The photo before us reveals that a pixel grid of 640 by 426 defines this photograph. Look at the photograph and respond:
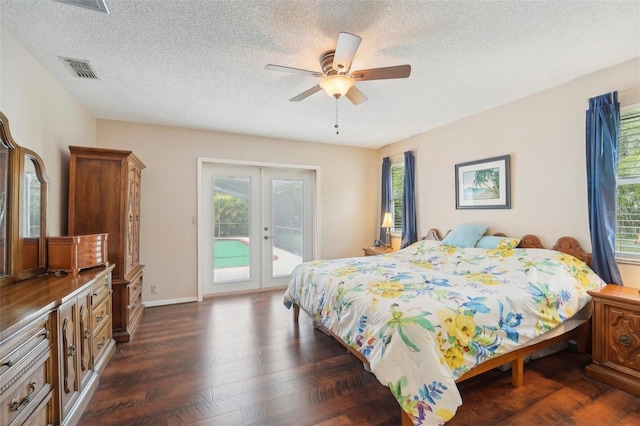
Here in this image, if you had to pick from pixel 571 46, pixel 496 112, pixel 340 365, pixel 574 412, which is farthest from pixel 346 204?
pixel 574 412

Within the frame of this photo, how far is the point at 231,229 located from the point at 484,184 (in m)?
3.63

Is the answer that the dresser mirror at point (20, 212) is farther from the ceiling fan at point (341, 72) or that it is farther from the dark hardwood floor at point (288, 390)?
Result: the ceiling fan at point (341, 72)

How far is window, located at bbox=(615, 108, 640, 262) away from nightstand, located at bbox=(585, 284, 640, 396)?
0.41 m

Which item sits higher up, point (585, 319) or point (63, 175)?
point (63, 175)

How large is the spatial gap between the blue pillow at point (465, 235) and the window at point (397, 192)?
4.53ft

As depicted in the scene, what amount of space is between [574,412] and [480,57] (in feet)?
8.51

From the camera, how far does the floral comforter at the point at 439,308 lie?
1.53m

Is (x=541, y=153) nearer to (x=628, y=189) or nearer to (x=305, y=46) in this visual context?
(x=628, y=189)

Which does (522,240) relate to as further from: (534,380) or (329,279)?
(329,279)

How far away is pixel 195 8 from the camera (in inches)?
69.9

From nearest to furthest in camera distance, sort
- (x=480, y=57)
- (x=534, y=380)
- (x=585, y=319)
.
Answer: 1. (x=534, y=380)
2. (x=480, y=57)
3. (x=585, y=319)

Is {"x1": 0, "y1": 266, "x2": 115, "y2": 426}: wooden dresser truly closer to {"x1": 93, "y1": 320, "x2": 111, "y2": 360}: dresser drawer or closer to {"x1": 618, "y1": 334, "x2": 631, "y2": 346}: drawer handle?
{"x1": 93, "y1": 320, "x2": 111, "y2": 360}: dresser drawer

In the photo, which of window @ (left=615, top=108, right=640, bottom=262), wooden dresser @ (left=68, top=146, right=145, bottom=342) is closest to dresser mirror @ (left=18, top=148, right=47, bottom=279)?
wooden dresser @ (left=68, top=146, right=145, bottom=342)

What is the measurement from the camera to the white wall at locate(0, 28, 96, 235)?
1.99 metres
